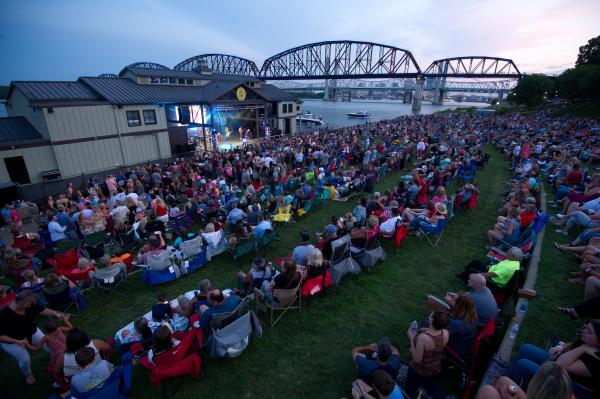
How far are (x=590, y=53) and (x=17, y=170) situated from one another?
2937 inches

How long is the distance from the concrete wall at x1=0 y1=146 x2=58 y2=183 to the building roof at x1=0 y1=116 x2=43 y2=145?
554 millimetres

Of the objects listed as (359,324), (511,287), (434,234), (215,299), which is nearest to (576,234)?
(434,234)

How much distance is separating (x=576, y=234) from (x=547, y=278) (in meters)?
3.00

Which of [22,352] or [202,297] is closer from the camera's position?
[22,352]

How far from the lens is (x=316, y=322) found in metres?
5.08

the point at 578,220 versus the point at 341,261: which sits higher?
the point at 578,220

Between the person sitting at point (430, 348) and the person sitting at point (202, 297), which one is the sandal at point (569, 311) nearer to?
the person sitting at point (430, 348)

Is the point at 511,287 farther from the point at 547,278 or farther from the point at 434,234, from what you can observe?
the point at 434,234

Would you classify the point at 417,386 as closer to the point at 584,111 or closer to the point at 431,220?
the point at 431,220

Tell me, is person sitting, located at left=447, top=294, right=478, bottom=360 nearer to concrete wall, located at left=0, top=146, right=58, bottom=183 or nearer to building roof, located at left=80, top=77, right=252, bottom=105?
concrete wall, located at left=0, top=146, right=58, bottom=183

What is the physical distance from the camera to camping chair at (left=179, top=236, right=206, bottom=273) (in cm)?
660

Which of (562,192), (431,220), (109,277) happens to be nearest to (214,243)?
(109,277)

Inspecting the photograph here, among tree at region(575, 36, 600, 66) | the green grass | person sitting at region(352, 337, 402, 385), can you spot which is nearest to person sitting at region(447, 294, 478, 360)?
person sitting at region(352, 337, 402, 385)

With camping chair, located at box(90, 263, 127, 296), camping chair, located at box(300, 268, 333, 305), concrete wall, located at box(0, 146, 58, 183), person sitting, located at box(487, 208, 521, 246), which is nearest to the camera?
camping chair, located at box(300, 268, 333, 305)
